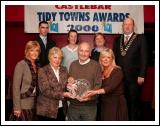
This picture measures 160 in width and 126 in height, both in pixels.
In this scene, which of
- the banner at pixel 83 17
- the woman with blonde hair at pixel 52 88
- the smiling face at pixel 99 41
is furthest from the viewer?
the banner at pixel 83 17

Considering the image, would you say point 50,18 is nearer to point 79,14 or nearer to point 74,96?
point 79,14

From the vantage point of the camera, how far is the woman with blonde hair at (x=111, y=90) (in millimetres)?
3492

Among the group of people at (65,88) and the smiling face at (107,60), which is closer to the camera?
the group of people at (65,88)

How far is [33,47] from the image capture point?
343 cm

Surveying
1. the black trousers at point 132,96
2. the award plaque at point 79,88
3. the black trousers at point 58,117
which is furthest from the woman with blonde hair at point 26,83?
the black trousers at point 132,96

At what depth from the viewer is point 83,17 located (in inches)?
225

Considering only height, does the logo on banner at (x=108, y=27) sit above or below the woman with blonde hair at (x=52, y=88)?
above

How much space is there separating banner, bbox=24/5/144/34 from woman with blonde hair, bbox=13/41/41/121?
2270 millimetres

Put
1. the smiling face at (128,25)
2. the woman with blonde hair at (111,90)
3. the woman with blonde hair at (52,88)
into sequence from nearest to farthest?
the woman with blonde hair at (52,88) < the woman with blonde hair at (111,90) < the smiling face at (128,25)

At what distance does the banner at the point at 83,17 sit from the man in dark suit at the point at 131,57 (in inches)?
58.8

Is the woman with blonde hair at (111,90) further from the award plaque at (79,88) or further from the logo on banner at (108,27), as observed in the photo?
the logo on banner at (108,27)

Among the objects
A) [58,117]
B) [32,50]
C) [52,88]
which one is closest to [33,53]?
[32,50]

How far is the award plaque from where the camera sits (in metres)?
3.45

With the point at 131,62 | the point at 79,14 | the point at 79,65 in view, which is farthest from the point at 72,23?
→ the point at 79,65
